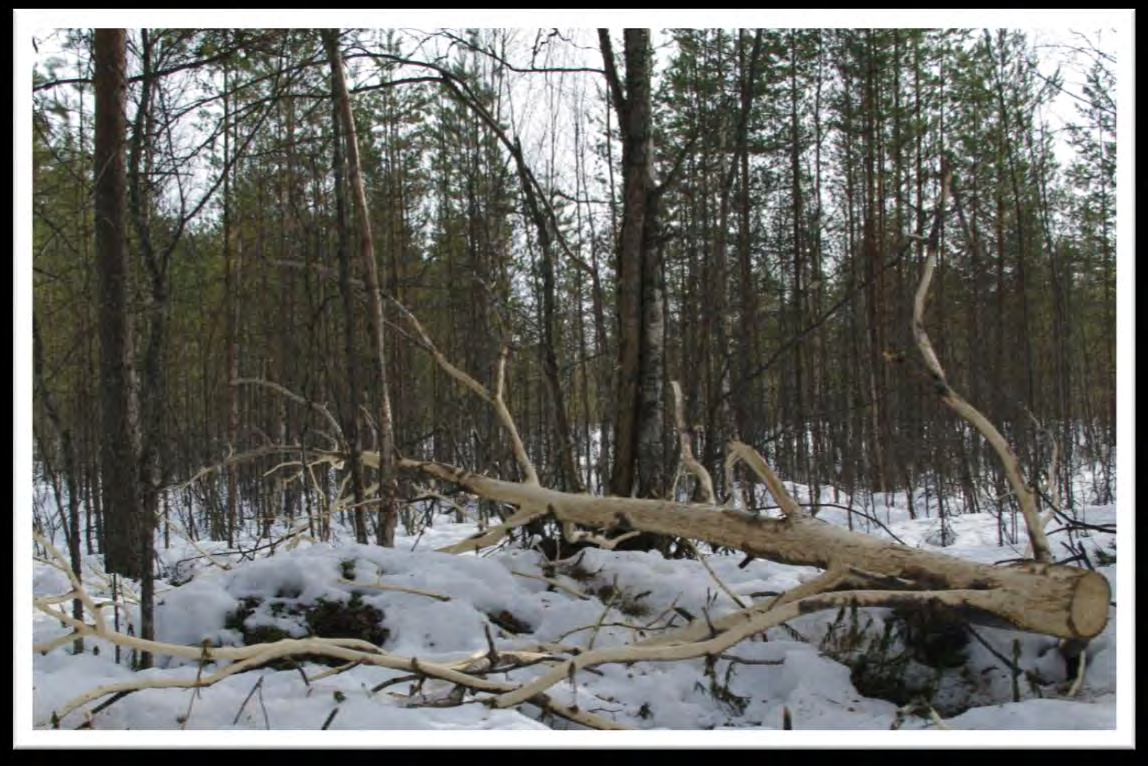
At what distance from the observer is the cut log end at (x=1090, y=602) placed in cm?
231

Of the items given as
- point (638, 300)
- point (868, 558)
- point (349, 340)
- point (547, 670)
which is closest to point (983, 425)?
point (868, 558)

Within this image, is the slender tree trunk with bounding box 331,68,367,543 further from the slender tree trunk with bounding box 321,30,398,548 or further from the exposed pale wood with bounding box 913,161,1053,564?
the exposed pale wood with bounding box 913,161,1053,564

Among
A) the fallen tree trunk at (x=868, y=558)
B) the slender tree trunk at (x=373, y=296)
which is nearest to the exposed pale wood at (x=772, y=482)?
the fallen tree trunk at (x=868, y=558)

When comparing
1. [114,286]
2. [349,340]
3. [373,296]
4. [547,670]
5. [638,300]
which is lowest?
[547,670]

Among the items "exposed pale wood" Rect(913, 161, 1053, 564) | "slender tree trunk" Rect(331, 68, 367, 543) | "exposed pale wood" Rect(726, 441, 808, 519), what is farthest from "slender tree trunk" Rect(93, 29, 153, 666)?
"exposed pale wood" Rect(913, 161, 1053, 564)

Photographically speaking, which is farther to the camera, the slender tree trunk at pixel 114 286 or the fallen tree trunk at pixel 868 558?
the slender tree trunk at pixel 114 286

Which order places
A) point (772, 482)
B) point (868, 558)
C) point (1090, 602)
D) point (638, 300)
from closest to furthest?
point (1090, 602), point (868, 558), point (772, 482), point (638, 300)

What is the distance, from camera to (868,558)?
2682mm

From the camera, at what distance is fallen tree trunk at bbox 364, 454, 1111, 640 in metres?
2.34

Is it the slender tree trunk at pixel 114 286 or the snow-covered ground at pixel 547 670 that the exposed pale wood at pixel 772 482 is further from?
the slender tree trunk at pixel 114 286

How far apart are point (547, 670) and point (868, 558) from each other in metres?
1.25

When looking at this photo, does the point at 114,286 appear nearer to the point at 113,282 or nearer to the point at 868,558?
the point at 113,282

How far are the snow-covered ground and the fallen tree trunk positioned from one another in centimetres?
18
